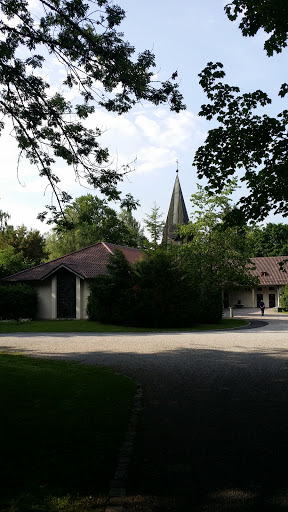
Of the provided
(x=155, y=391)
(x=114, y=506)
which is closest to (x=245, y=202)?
(x=155, y=391)

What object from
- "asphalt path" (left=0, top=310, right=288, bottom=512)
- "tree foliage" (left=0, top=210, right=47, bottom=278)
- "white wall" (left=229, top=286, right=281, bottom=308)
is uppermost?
"tree foliage" (left=0, top=210, right=47, bottom=278)

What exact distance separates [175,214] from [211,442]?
5882 cm

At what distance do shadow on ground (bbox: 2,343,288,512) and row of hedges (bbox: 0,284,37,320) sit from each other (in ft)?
79.4

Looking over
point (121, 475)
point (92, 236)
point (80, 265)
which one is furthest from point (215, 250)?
point (121, 475)

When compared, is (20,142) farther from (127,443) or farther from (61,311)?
(61,311)

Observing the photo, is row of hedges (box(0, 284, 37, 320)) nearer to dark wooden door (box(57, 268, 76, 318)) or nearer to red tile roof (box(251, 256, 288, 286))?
dark wooden door (box(57, 268, 76, 318))

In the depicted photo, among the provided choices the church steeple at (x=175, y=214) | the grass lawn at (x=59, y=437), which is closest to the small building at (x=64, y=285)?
the grass lawn at (x=59, y=437)

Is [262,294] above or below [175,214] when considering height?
below

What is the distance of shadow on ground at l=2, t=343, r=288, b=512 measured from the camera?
372 centimetres

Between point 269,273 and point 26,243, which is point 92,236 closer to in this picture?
point 26,243

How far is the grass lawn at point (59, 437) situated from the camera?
12.2 feet

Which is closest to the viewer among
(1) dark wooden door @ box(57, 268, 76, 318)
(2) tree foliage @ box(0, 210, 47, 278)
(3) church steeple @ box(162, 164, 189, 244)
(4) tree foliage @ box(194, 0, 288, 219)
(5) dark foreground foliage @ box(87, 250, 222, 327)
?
(4) tree foliage @ box(194, 0, 288, 219)

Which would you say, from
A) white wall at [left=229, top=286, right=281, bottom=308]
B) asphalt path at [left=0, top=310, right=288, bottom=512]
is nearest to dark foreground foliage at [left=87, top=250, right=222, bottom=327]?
asphalt path at [left=0, top=310, right=288, bottom=512]

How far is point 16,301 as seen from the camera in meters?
33.4
